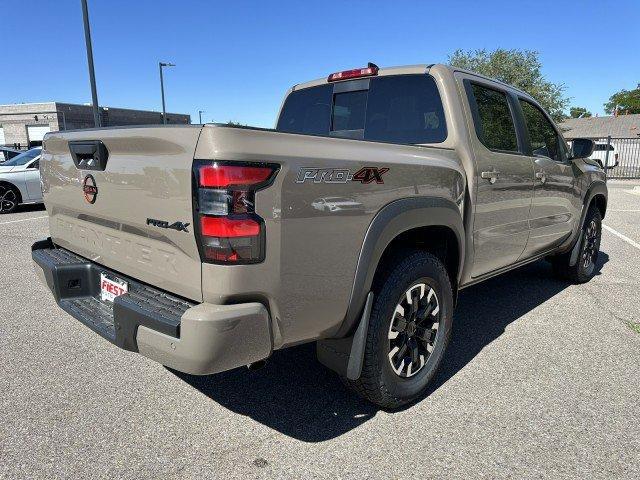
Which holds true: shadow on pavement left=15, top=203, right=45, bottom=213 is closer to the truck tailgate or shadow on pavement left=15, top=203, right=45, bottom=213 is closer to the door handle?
the truck tailgate

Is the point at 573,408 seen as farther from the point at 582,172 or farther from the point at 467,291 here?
the point at 582,172

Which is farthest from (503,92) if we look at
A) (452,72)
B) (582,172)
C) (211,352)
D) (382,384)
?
(211,352)

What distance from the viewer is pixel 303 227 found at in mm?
2088

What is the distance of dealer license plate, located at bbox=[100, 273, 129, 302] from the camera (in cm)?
250

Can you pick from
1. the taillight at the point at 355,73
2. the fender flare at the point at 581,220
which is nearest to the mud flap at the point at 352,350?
the taillight at the point at 355,73

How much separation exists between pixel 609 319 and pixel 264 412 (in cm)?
333

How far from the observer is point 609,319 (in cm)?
438

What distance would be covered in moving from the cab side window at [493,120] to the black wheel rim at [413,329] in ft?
4.05

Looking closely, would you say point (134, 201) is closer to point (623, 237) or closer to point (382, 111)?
point (382, 111)

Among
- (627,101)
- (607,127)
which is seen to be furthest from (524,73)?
(627,101)

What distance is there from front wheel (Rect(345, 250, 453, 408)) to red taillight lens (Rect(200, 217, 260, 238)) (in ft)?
3.00

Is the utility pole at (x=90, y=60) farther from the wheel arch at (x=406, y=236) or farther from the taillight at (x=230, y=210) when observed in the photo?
the taillight at (x=230, y=210)

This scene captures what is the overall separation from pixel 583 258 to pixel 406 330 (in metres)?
3.61

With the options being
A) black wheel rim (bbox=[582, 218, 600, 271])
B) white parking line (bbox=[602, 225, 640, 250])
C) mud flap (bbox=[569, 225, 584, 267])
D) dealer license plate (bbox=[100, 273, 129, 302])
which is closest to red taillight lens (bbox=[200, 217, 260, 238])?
dealer license plate (bbox=[100, 273, 129, 302])
